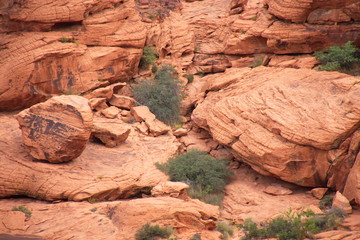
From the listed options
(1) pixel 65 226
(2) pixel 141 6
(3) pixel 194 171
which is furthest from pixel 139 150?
(2) pixel 141 6

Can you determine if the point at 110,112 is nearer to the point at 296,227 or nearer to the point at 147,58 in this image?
the point at 147,58

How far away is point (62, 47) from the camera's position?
1653cm

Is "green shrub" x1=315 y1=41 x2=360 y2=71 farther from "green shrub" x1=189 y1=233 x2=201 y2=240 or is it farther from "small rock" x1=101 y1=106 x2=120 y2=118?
"green shrub" x1=189 y1=233 x2=201 y2=240

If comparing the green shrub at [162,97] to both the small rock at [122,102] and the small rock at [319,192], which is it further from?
the small rock at [319,192]

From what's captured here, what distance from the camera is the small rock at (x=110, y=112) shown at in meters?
16.9

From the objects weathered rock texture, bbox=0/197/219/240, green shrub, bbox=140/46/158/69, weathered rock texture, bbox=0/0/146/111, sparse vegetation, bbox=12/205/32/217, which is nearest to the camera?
weathered rock texture, bbox=0/197/219/240

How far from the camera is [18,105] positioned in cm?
1617

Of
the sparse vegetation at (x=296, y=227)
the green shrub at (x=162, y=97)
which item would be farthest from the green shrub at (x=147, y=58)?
the sparse vegetation at (x=296, y=227)

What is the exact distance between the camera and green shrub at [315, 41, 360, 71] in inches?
616

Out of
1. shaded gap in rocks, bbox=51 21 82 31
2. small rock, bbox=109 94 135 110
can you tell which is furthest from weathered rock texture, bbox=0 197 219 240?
shaded gap in rocks, bbox=51 21 82 31

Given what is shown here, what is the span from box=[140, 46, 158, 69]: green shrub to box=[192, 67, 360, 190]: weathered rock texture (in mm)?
5101

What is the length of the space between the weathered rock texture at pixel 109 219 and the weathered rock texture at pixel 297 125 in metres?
3.21

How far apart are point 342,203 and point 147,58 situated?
1081 centimetres

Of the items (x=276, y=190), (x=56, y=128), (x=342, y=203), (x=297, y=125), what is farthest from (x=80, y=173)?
(x=342, y=203)
